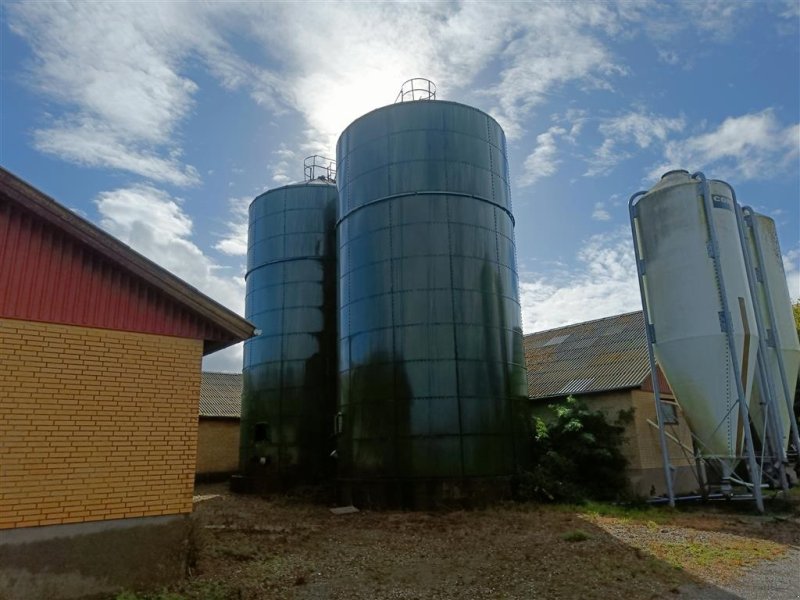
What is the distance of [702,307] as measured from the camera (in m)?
15.9

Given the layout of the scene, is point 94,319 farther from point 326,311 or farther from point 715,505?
point 715,505

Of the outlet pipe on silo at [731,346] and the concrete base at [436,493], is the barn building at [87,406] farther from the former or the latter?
the outlet pipe on silo at [731,346]

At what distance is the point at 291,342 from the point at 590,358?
457 inches

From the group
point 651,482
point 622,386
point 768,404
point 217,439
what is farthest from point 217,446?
point 768,404

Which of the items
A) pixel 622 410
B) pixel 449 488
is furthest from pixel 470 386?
pixel 622 410

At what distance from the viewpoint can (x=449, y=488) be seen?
1499 cm

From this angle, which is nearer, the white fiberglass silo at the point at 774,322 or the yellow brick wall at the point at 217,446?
the white fiberglass silo at the point at 774,322

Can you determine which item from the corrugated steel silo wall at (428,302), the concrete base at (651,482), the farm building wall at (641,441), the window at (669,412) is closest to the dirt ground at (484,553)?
the corrugated steel silo wall at (428,302)

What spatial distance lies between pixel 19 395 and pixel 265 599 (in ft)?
14.1

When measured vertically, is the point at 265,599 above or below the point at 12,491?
below

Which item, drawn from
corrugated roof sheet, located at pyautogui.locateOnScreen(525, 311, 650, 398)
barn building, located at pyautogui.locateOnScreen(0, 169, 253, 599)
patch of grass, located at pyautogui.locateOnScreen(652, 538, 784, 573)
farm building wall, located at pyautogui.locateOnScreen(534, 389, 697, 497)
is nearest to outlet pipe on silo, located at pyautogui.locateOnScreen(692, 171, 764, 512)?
farm building wall, located at pyautogui.locateOnScreen(534, 389, 697, 497)

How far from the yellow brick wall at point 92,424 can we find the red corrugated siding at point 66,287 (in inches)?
7.0

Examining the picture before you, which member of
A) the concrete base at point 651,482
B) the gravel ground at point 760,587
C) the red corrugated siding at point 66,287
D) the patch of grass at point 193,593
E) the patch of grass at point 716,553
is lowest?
the gravel ground at point 760,587

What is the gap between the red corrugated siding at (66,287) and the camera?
25.8ft
